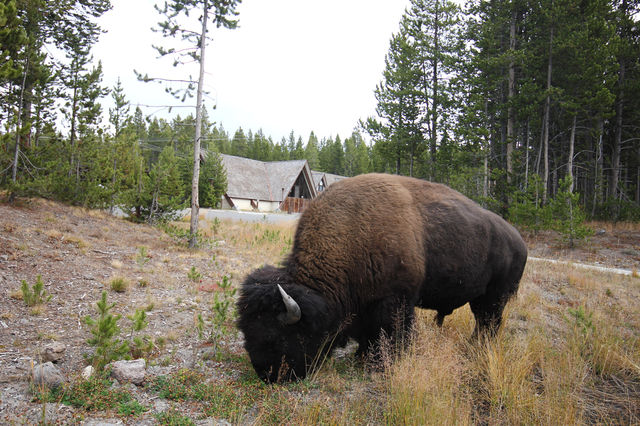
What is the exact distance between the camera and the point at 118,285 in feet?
21.0

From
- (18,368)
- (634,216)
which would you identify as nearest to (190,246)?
(18,368)

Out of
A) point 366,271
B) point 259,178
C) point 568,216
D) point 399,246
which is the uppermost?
point 259,178

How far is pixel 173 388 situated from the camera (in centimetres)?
356

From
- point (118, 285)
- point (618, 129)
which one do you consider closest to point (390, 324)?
point (118, 285)

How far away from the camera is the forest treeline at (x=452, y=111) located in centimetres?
1175

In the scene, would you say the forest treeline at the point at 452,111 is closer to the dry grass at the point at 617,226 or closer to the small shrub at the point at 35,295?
the dry grass at the point at 617,226

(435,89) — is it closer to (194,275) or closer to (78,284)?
(194,275)

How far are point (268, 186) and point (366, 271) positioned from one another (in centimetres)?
3918

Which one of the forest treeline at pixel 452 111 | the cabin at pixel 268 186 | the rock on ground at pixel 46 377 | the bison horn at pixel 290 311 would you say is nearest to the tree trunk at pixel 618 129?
the forest treeline at pixel 452 111

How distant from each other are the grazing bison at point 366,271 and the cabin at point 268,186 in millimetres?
33631

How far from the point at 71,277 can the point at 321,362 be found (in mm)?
5419

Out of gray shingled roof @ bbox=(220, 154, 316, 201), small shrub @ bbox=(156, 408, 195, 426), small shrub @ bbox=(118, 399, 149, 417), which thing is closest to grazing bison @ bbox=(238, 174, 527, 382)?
small shrub @ bbox=(156, 408, 195, 426)

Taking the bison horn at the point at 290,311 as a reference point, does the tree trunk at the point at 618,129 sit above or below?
above

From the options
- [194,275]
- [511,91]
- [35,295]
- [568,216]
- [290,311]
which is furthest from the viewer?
[511,91]
